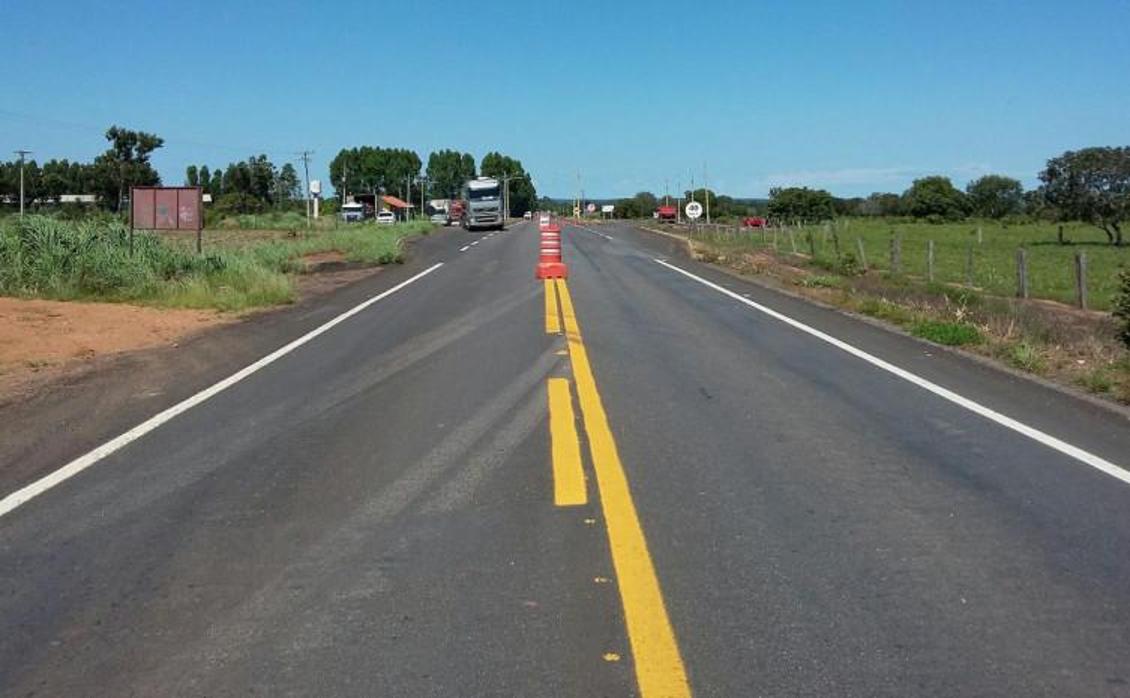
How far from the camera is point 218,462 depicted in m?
7.08

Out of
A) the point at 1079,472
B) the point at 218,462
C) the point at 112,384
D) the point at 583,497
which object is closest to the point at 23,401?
the point at 112,384

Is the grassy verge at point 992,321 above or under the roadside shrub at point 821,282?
under

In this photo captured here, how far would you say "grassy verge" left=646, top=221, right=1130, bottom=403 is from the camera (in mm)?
11367

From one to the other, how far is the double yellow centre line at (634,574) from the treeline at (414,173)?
459 ft

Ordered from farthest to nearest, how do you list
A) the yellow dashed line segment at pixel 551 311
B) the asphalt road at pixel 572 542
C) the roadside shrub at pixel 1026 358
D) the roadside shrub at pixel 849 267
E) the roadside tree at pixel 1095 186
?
1. the roadside tree at pixel 1095 186
2. the roadside shrub at pixel 849 267
3. the yellow dashed line segment at pixel 551 311
4. the roadside shrub at pixel 1026 358
5. the asphalt road at pixel 572 542

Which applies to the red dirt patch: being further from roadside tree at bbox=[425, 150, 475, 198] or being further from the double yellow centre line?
roadside tree at bbox=[425, 150, 475, 198]

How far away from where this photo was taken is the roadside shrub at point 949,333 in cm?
1366

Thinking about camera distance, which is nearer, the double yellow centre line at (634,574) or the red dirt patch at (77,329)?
the double yellow centre line at (634,574)

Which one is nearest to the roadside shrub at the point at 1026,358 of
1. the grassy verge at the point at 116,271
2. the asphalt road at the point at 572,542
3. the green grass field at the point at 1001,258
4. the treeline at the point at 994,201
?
the asphalt road at the point at 572,542

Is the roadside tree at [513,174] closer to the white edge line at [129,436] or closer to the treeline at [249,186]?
the treeline at [249,186]

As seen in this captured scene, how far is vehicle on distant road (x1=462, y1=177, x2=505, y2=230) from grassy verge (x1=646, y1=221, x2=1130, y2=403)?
3407 cm

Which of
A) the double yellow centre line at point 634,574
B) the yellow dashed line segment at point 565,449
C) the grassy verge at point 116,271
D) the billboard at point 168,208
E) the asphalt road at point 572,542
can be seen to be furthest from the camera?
the billboard at point 168,208

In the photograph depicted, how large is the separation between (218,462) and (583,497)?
8.83 feet

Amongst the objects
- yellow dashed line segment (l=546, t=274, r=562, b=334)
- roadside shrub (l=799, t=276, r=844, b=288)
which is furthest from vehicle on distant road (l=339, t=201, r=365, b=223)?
yellow dashed line segment (l=546, t=274, r=562, b=334)
